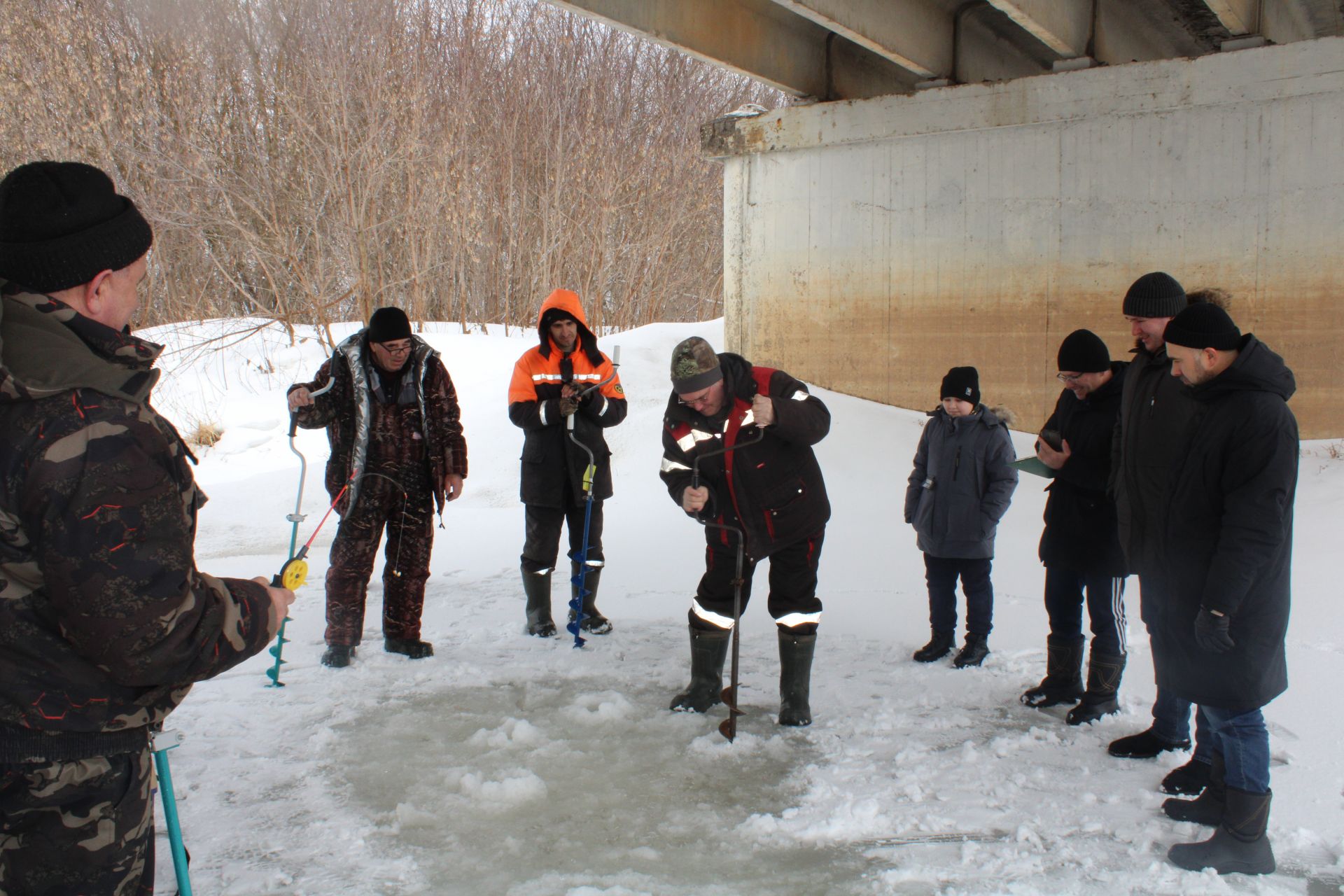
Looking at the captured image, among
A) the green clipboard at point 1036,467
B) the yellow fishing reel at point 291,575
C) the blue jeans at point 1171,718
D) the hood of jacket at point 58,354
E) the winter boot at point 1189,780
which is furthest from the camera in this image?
the green clipboard at point 1036,467

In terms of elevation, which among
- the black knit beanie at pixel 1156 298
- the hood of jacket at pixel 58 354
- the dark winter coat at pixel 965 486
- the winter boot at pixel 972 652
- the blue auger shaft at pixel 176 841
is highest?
the black knit beanie at pixel 1156 298

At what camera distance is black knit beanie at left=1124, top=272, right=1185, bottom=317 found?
3.83 m

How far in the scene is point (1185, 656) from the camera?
126 inches

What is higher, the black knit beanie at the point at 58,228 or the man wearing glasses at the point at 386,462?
the black knit beanie at the point at 58,228

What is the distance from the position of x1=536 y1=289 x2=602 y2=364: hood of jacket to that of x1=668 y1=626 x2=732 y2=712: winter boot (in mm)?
1806

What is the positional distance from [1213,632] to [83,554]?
2988 mm

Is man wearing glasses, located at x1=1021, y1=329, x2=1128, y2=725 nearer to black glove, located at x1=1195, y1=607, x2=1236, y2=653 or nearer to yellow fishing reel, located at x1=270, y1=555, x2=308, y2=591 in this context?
black glove, located at x1=1195, y1=607, x2=1236, y2=653

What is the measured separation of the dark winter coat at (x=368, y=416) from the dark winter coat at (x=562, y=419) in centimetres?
47

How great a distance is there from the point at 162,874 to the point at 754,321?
28.0 ft

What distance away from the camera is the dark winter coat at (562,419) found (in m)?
5.41

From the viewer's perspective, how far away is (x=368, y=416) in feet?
15.9

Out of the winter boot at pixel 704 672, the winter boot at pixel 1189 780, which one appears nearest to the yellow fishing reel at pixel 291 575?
the winter boot at pixel 704 672

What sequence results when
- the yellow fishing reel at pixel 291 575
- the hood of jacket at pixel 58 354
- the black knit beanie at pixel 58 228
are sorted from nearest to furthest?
the hood of jacket at pixel 58 354 → the black knit beanie at pixel 58 228 → the yellow fishing reel at pixel 291 575

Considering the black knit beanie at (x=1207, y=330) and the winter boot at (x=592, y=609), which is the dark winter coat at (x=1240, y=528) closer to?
the black knit beanie at (x=1207, y=330)
